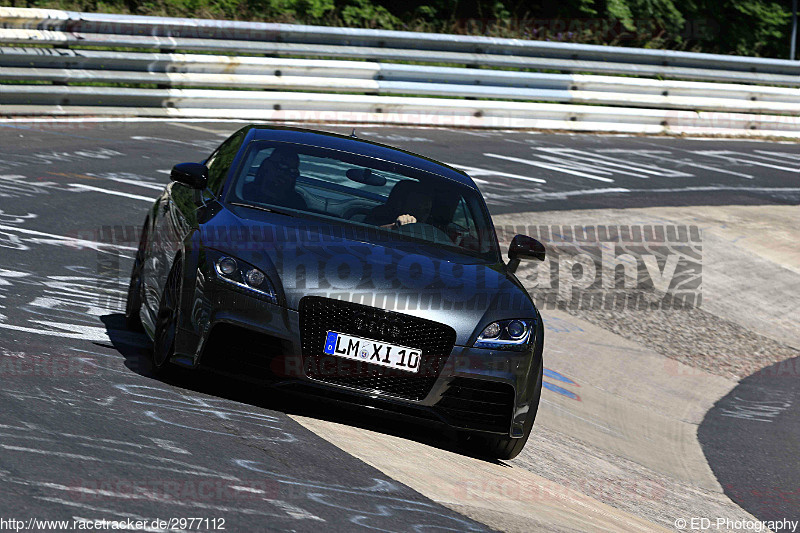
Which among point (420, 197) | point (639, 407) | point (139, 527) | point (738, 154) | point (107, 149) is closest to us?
point (139, 527)

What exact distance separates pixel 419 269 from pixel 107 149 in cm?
926

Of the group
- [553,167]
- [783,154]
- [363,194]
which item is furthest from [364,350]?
[783,154]

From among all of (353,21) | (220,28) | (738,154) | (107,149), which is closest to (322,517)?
(107,149)

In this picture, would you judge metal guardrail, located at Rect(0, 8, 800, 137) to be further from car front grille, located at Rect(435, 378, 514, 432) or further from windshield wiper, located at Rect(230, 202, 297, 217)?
car front grille, located at Rect(435, 378, 514, 432)

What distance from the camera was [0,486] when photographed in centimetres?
420

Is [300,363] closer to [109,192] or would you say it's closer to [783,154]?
[109,192]

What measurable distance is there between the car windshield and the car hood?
0.90 ft

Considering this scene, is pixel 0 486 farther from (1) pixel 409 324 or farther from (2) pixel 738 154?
(2) pixel 738 154

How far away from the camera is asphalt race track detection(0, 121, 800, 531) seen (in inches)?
175

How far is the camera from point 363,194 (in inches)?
287

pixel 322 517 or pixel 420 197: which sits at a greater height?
pixel 420 197

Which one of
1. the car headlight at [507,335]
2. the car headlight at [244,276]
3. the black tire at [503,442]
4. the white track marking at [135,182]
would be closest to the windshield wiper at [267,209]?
the car headlight at [244,276]

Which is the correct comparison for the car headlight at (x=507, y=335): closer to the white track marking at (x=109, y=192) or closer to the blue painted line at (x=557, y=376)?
the blue painted line at (x=557, y=376)

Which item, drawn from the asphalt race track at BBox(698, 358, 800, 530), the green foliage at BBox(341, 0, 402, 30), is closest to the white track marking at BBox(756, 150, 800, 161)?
the green foliage at BBox(341, 0, 402, 30)
